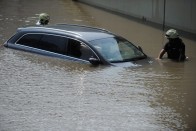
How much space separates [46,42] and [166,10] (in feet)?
36.4

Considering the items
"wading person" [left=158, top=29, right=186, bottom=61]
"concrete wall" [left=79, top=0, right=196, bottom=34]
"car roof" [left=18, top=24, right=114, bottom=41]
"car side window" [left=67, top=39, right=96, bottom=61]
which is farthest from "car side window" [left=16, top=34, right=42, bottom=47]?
"concrete wall" [left=79, top=0, right=196, bottom=34]

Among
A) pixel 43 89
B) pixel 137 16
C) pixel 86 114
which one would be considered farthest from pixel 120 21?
pixel 86 114

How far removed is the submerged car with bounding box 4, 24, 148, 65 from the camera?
1119cm

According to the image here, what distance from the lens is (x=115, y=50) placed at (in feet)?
37.2

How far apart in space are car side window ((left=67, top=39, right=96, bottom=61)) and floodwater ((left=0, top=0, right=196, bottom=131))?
0.24 m

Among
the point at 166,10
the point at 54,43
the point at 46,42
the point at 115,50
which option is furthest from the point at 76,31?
the point at 166,10

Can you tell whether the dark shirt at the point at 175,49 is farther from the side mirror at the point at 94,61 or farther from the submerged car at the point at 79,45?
the side mirror at the point at 94,61

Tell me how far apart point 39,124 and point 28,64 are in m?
4.16

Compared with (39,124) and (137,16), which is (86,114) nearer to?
(39,124)

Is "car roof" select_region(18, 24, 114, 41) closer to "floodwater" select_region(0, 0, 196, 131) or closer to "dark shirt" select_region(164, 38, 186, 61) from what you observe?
"floodwater" select_region(0, 0, 196, 131)

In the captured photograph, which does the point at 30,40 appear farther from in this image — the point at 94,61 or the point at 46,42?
the point at 94,61

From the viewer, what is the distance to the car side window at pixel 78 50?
36.8 feet

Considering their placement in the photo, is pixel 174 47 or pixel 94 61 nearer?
pixel 94 61

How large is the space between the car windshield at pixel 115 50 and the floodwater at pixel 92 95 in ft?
1.13
